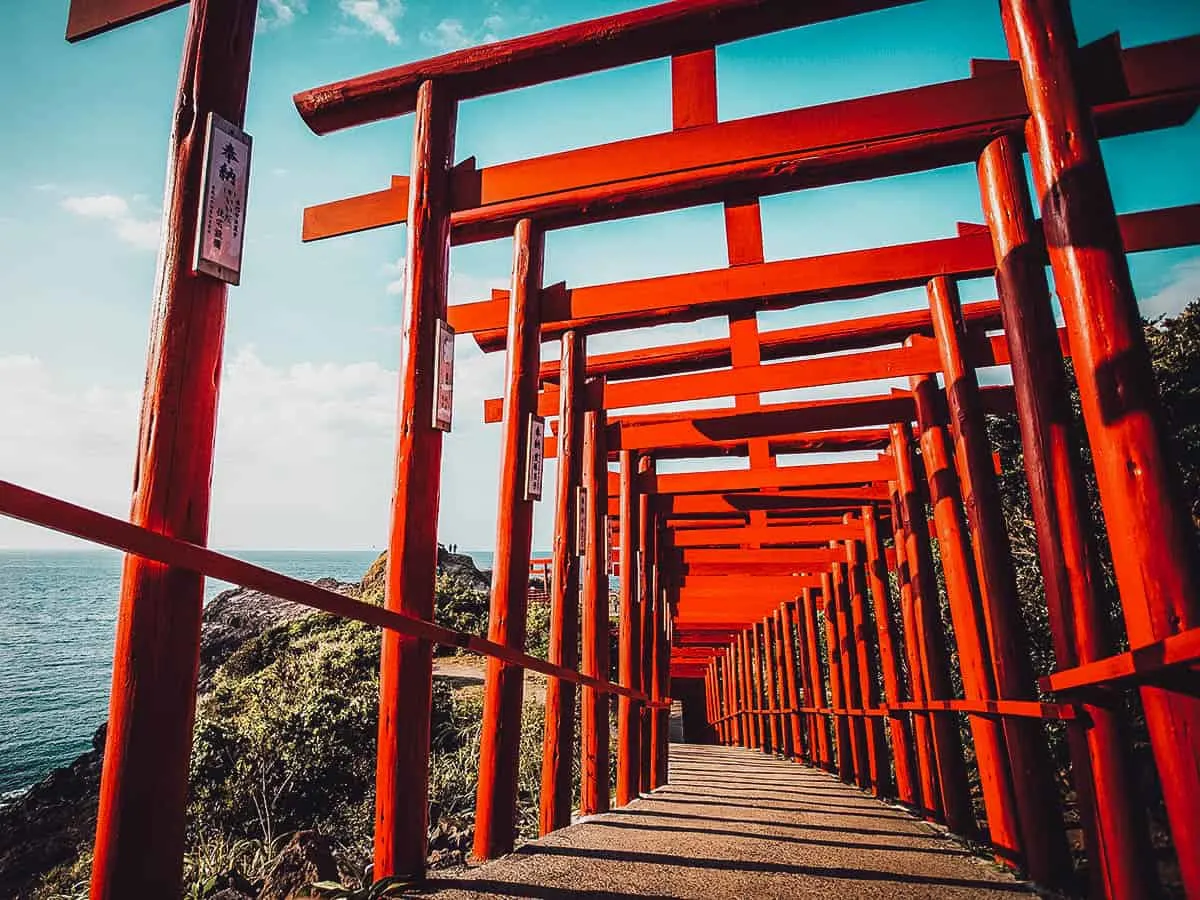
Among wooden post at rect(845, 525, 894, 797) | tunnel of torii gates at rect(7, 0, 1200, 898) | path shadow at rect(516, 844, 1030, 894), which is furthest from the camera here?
wooden post at rect(845, 525, 894, 797)

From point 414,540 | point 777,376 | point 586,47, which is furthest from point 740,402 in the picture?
point 414,540

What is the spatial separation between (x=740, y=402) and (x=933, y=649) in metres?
2.80

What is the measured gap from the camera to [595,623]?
21.0 feet

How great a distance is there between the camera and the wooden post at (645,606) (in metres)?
8.07

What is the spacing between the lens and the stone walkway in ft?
9.18

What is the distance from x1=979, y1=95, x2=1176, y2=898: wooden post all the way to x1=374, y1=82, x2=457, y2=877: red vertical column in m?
2.62

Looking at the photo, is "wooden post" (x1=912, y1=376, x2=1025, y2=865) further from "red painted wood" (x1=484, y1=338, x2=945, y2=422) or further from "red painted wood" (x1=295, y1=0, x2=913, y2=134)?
"red painted wood" (x1=295, y1=0, x2=913, y2=134)

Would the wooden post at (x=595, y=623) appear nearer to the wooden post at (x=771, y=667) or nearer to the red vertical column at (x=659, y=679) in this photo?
the red vertical column at (x=659, y=679)

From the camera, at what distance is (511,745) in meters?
3.83

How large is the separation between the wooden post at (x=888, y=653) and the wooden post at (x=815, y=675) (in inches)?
110

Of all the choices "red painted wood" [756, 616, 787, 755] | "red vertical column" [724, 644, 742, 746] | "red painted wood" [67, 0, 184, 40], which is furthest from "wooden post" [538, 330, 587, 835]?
"red vertical column" [724, 644, 742, 746]

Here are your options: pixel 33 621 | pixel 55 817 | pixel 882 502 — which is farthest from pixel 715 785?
pixel 33 621

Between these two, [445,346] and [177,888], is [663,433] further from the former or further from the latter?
[177,888]

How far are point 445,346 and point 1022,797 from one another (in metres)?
3.94
